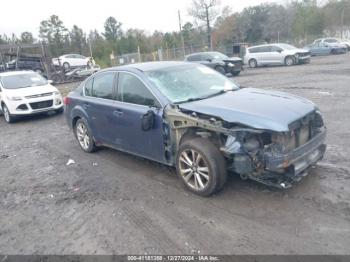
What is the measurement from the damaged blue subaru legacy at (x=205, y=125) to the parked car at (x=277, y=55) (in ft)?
61.7

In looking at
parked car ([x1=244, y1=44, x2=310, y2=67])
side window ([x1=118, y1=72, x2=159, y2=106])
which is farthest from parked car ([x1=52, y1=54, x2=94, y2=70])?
side window ([x1=118, y1=72, x2=159, y2=106])

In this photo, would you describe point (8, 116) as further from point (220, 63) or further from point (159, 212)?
point (220, 63)

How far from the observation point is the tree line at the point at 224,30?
4422 centimetres

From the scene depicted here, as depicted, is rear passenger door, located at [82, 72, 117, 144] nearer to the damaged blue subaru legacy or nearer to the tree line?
the damaged blue subaru legacy

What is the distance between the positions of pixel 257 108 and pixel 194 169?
3.68 ft

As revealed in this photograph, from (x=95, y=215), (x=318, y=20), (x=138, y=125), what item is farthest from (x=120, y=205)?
(x=318, y=20)

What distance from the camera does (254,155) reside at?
3865mm

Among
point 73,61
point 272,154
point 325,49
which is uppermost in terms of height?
point 73,61

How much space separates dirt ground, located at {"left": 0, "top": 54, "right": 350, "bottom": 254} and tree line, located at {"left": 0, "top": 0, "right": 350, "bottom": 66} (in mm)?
37107

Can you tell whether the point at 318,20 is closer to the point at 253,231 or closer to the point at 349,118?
the point at 349,118

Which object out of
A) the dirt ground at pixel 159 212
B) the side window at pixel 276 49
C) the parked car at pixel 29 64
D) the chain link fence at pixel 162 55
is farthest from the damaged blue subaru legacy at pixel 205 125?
the chain link fence at pixel 162 55

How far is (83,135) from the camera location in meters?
6.67

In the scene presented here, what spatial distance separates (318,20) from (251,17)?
34.2 feet

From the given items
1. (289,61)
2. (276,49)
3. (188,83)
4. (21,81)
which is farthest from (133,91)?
(276,49)
